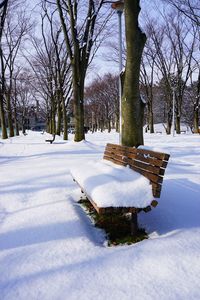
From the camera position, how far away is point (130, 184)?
3.80 metres

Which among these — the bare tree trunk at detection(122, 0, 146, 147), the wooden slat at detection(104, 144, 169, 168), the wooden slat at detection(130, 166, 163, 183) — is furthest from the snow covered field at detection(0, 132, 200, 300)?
the bare tree trunk at detection(122, 0, 146, 147)

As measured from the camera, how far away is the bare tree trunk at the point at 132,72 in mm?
7164

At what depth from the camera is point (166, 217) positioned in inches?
161

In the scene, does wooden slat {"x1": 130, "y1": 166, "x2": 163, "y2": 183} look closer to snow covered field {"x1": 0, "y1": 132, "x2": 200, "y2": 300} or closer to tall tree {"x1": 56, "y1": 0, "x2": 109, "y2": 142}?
snow covered field {"x1": 0, "y1": 132, "x2": 200, "y2": 300}

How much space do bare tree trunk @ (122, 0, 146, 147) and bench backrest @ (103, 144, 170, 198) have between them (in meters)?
1.77

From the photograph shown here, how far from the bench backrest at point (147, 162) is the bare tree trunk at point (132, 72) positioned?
1.77 meters

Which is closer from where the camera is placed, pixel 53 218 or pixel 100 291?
pixel 100 291

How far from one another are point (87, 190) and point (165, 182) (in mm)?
2336

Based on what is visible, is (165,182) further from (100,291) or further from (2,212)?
(100,291)

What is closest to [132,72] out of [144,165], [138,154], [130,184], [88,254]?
[138,154]

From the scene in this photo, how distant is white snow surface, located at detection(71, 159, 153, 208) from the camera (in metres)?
3.40

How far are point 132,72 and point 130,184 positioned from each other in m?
4.14

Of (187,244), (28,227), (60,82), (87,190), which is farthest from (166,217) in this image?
(60,82)

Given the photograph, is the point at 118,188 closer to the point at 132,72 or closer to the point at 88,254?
the point at 88,254
